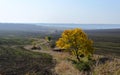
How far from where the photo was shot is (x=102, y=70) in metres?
7.32

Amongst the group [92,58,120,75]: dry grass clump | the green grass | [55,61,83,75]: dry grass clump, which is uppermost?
[92,58,120,75]: dry grass clump

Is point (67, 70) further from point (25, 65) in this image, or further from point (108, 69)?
point (108, 69)

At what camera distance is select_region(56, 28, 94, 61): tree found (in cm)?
6189

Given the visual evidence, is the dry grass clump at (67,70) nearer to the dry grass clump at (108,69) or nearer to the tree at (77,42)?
the dry grass clump at (108,69)

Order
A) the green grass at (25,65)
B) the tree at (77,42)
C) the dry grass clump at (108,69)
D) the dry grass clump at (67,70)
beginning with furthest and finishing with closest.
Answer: the tree at (77,42) < the green grass at (25,65) < the dry grass clump at (67,70) < the dry grass clump at (108,69)

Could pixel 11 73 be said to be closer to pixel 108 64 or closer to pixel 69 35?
pixel 69 35

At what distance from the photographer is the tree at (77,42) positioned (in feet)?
203

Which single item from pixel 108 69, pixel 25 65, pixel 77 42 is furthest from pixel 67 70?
pixel 77 42

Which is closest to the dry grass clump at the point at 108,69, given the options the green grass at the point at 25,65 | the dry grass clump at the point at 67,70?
the dry grass clump at the point at 67,70

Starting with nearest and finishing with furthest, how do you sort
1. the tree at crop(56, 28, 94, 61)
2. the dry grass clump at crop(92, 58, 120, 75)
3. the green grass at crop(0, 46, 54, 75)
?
the dry grass clump at crop(92, 58, 120, 75)
the green grass at crop(0, 46, 54, 75)
the tree at crop(56, 28, 94, 61)

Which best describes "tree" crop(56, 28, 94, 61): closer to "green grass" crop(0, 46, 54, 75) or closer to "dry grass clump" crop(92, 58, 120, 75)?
"green grass" crop(0, 46, 54, 75)

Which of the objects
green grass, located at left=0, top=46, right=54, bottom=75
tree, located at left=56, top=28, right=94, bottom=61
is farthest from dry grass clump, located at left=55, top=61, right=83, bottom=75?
tree, located at left=56, top=28, right=94, bottom=61

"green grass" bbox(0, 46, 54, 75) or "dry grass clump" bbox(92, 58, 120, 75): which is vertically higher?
"dry grass clump" bbox(92, 58, 120, 75)

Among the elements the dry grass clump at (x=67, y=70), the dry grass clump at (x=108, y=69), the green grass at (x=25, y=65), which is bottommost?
the green grass at (x=25, y=65)
